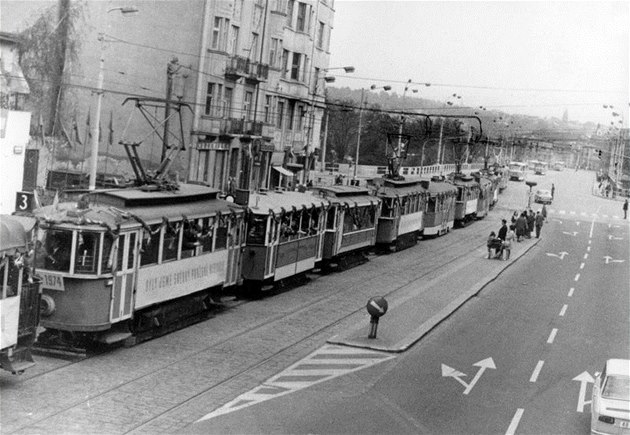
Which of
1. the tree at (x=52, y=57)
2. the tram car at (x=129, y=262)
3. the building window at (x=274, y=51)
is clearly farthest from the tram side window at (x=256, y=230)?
the building window at (x=274, y=51)

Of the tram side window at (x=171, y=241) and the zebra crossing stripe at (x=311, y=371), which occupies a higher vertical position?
the tram side window at (x=171, y=241)

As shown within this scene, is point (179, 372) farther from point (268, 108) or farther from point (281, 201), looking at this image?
point (268, 108)

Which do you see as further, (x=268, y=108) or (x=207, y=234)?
(x=268, y=108)

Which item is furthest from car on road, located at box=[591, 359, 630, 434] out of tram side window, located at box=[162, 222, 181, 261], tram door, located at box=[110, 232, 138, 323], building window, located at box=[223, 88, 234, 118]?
building window, located at box=[223, 88, 234, 118]

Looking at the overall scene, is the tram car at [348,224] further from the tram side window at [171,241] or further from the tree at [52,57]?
the tree at [52,57]

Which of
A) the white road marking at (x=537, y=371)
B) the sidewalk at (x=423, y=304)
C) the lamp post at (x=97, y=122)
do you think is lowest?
the sidewalk at (x=423, y=304)

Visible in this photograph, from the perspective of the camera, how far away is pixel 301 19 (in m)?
61.2

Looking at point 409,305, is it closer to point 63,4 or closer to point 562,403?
point 562,403

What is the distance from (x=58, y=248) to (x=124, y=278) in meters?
1.57

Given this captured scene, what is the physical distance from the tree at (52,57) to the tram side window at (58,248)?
91.0ft

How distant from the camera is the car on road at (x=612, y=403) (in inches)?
590

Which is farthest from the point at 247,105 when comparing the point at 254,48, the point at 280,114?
the point at 280,114

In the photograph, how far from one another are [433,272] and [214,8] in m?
17.9

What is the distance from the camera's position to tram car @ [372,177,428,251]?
1647 inches
